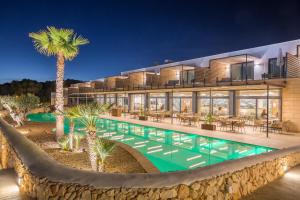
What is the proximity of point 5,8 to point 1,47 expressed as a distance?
26956mm

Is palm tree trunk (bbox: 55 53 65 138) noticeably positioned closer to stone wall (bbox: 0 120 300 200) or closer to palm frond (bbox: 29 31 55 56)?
palm frond (bbox: 29 31 55 56)

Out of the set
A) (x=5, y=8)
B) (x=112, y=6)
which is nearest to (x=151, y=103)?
(x=112, y=6)

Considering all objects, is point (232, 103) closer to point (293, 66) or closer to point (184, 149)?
point (293, 66)

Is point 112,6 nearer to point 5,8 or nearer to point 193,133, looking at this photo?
point 5,8

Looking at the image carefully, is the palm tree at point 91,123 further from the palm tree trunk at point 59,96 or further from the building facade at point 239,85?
the palm tree trunk at point 59,96

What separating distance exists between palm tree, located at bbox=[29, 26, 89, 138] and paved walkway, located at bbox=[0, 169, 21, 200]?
5.36 m

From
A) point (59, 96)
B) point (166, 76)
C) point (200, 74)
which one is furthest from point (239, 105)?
point (59, 96)

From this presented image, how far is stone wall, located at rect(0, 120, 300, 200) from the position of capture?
327cm

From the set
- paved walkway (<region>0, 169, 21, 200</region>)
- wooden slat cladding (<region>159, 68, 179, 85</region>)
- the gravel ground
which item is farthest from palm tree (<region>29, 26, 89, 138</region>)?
wooden slat cladding (<region>159, 68, 179, 85</region>)

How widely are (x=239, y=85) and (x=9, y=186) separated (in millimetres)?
13014

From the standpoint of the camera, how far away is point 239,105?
18031 mm

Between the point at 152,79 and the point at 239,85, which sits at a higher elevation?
the point at 152,79

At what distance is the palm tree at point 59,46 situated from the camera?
11.5 metres

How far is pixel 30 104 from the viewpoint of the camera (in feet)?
65.0
